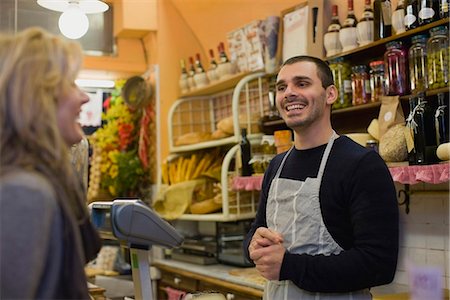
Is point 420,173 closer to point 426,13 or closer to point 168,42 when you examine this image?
point 426,13

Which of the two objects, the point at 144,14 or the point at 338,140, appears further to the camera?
the point at 144,14

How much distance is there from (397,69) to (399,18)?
249 mm

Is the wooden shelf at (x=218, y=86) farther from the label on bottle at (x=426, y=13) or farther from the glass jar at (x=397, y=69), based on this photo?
the label on bottle at (x=426, y=13)

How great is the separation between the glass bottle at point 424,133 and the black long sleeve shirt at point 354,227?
81 centimetres

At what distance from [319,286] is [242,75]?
8.50ft

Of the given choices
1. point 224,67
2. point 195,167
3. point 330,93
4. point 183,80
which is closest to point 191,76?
point 183,80

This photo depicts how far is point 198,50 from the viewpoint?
18.1 feet

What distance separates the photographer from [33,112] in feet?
3.57

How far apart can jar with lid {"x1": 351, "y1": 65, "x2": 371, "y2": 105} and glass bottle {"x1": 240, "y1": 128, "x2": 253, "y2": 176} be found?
3.33ft

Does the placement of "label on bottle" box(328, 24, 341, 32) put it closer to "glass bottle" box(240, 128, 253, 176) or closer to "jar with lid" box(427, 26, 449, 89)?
"jar with lid" box(427, 26, 449, 89)

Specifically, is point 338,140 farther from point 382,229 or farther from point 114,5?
point 114,5

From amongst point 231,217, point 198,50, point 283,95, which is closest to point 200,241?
point 231,217

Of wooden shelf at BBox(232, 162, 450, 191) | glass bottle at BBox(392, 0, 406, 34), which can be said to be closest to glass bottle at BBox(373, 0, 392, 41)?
glass bottle at BBox(392, 0, 406, 34)

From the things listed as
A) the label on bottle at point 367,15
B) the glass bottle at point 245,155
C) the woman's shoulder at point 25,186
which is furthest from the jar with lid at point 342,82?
the woman's shoulder at point 25,186
